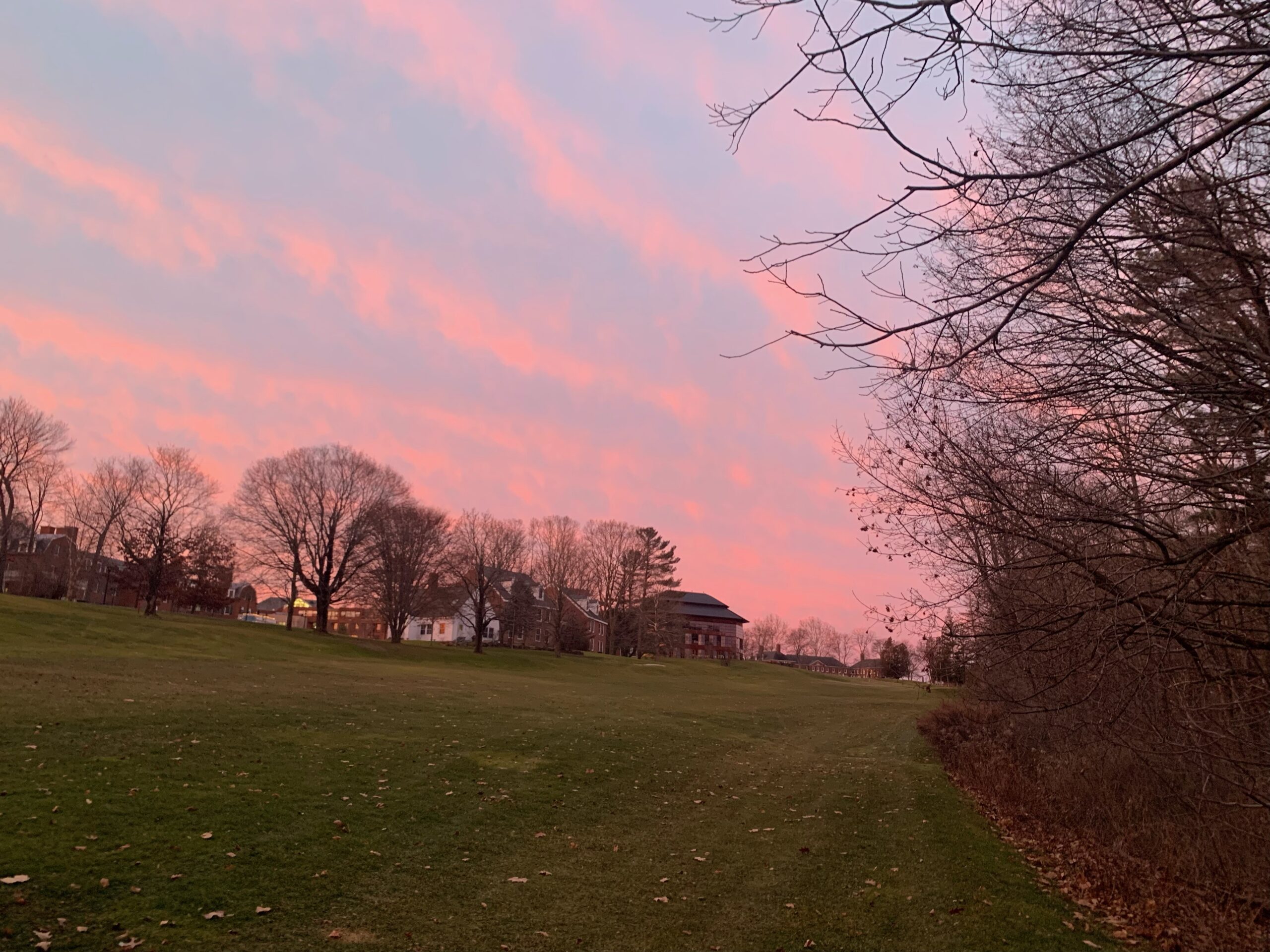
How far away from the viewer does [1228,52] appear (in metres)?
3.31

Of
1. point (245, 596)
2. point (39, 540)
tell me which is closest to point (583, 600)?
point (245, 596)

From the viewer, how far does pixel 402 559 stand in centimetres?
5850

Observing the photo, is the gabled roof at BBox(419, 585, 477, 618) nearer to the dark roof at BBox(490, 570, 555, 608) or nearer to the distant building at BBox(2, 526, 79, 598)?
the dark roof at BBox(490, 570, 555, 608)

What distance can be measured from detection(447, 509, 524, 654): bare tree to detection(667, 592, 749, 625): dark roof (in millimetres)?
52912

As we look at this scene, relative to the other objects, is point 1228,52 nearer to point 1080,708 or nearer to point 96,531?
point 1080,708

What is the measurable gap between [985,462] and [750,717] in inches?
843

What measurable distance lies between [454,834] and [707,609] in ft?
365

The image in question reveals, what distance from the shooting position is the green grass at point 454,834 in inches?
257

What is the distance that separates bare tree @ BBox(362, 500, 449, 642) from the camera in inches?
2285

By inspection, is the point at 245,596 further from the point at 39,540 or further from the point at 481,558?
the point at 481,558

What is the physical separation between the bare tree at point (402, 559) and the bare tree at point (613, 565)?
29.1 meters

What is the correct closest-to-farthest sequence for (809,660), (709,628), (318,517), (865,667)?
1. (318,517)
2. (709,628)
3. (865,667)
4. (809,660)

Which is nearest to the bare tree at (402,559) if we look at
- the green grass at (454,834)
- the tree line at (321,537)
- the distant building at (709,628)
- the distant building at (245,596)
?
the tree line at (321,537)

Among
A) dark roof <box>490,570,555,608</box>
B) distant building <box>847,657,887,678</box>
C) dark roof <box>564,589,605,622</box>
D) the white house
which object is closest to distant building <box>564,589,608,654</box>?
dark roof <box>564,589,605,622</box>
